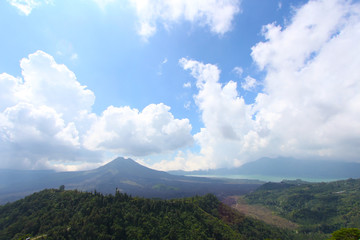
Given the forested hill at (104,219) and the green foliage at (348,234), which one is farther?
the forested hill at (104,219)

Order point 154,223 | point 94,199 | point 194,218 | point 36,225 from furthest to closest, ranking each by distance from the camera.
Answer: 1. point 194,218
2. point 94,199
3. point 154,223
4. point 36,225

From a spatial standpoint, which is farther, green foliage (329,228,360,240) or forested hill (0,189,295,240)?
forested hill (0,189,295,240)

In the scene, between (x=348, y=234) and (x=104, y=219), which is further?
(x=104, y=219)

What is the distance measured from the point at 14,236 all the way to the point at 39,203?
82.1 feet

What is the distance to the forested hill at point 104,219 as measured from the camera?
75.8 m

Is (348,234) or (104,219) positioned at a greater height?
(104,219)

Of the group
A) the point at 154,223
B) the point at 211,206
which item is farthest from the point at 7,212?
the point at 211,206

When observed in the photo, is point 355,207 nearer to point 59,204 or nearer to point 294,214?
point 294,214

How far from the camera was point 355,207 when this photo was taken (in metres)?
184

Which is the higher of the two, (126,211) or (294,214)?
(126,211)

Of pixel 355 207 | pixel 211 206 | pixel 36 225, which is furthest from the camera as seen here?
pixel 355 207

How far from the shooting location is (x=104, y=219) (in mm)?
80938

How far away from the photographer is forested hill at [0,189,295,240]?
249ft

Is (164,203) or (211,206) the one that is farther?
(211,206)
